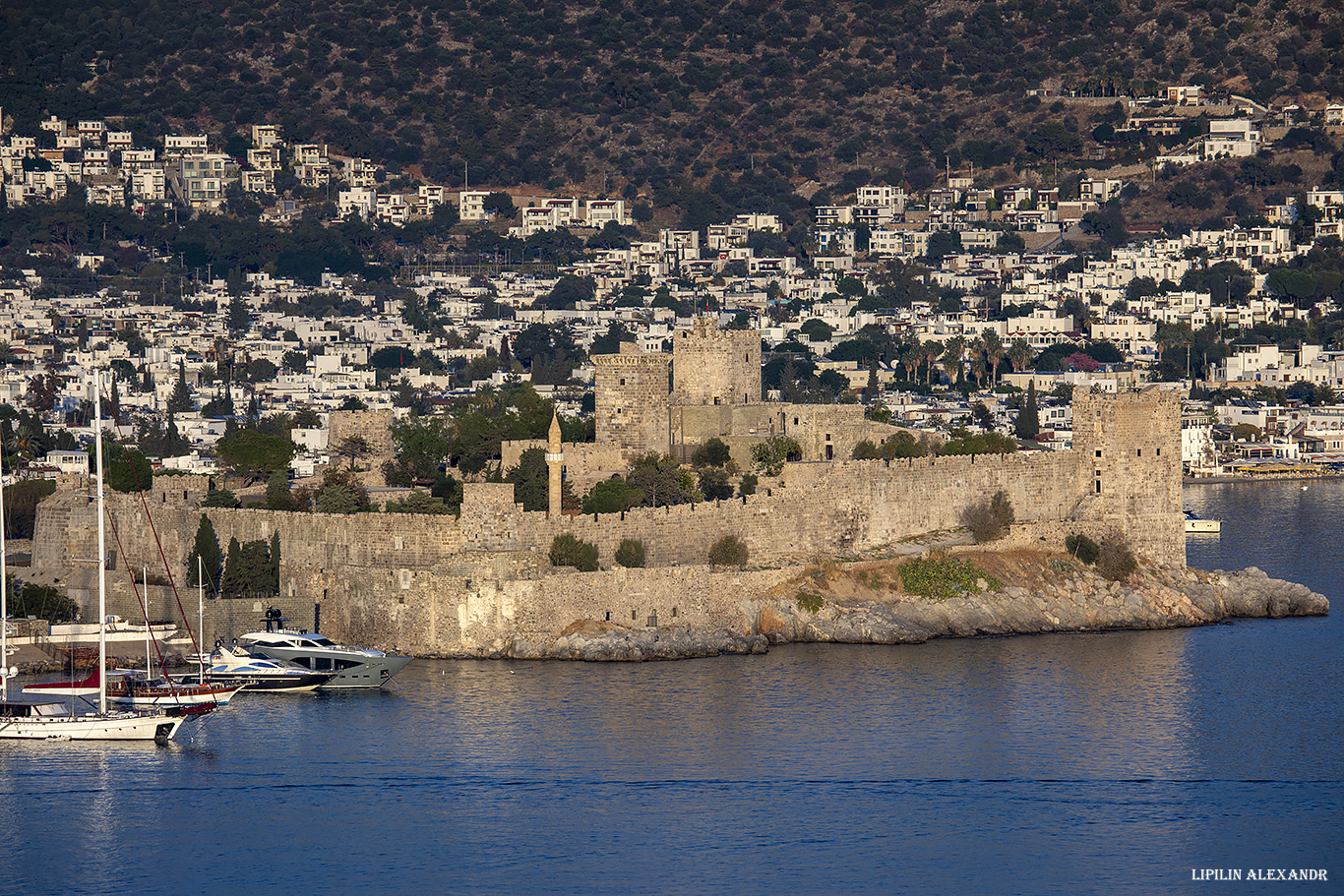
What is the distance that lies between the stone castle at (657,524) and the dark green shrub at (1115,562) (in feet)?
1.23

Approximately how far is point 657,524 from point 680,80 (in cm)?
14407

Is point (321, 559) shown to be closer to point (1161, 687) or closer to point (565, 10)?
point (1161, 687)

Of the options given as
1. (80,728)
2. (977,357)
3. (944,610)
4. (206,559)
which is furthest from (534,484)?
(977,357)

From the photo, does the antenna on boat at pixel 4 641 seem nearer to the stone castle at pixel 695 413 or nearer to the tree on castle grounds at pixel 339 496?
the tree on castle grounds at pixel 339 496

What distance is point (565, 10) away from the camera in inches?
7766

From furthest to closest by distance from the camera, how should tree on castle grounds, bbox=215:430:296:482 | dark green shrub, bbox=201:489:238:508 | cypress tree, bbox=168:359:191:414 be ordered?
cypress tree, bbox=168:359:191:414, tree on castle grounds, bbox=215:430:296:482, dark green shrub, bbox=201:489:238:508

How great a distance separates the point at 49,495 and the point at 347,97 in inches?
5530

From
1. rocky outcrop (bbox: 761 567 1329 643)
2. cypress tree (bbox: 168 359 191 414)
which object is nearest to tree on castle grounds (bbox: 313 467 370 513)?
rocky outcrop (bbox: 761 567 1329 643)

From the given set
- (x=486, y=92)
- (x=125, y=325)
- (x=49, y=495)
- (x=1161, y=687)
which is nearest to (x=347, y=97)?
(x=486, y=92)

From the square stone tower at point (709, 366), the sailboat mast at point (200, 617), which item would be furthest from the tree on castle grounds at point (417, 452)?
the sailboat mast at point (200, 617)

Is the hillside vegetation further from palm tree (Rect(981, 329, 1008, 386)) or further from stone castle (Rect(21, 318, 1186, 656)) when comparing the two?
stone castle (Rect(21, 318, 1186, 656))

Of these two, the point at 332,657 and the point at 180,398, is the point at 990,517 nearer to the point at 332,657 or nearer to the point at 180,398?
the point at 332,657

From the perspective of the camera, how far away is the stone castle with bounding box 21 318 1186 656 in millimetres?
43281

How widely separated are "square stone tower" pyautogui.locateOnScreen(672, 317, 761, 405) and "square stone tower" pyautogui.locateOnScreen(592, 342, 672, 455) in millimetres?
1921
